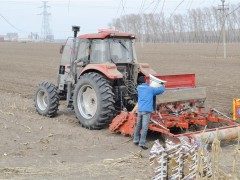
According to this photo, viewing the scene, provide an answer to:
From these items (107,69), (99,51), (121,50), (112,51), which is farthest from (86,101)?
(121,50)

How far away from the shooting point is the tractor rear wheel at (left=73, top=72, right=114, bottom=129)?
27.9ft

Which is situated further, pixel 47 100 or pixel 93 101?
pixel 47 100

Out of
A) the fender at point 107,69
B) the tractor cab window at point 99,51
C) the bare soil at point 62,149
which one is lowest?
the bare soil at point 62,149

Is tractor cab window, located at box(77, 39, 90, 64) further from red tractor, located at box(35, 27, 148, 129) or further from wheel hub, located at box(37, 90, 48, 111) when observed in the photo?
wheel hub, located at box(37, 90, 48, 111)

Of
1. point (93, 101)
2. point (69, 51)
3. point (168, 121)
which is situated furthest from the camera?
point (69, 51)

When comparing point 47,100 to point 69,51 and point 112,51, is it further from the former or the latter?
point 112,51

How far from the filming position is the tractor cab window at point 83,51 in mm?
9500

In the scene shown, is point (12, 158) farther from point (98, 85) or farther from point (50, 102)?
point (50, 102)

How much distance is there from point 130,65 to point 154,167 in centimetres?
499

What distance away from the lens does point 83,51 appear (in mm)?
9625

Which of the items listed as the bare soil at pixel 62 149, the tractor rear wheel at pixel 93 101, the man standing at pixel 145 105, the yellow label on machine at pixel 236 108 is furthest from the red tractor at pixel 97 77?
the yellow label on machine at pixel 236 108

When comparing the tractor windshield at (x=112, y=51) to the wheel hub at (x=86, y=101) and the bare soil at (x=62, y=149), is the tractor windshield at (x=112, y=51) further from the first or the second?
the bare soil at (x=62, y=149)

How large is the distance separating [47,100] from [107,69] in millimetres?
2134

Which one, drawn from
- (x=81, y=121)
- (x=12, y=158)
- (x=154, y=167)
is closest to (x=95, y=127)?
(x=81, y=121)
